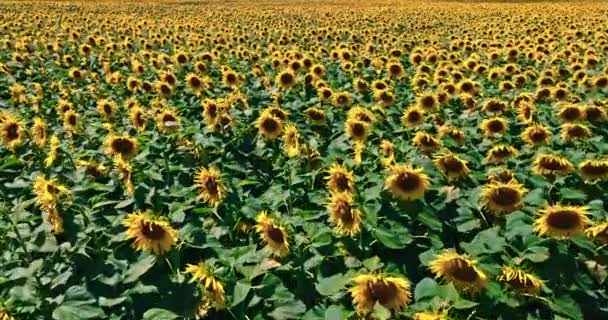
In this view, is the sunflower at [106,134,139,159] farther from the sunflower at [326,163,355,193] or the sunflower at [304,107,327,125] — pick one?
the sunflower at [304,107,327,125]

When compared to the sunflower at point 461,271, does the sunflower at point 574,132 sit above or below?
below

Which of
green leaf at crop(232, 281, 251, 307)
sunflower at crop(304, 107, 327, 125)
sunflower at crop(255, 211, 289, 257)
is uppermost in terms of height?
sunflower at crop(255, 211, 289, 257)

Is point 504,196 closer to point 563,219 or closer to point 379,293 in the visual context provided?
point 563,219

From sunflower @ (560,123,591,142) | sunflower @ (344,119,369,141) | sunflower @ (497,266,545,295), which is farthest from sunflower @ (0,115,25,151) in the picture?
sunflower @ (560,123,591,142)

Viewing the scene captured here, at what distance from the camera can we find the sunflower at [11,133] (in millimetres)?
5965

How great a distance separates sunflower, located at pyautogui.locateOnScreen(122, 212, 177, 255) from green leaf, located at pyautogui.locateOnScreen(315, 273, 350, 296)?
0.94m

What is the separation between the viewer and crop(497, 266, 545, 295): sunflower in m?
3.54

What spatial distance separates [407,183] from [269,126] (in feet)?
7.47

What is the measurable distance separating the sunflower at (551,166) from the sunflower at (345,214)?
199 centimetres

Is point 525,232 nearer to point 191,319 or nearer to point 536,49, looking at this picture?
point 191,319

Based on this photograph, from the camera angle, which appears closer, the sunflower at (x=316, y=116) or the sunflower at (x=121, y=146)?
the sunflower at (x=121, y=146)

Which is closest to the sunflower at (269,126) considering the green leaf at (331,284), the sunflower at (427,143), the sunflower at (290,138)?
the sunflower at (290,138)

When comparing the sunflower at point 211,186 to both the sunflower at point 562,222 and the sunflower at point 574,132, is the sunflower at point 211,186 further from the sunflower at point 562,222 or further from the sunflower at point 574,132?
the sunflower at point 574,132

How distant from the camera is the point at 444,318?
3.02 metres
